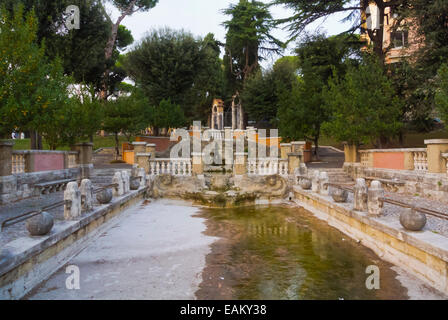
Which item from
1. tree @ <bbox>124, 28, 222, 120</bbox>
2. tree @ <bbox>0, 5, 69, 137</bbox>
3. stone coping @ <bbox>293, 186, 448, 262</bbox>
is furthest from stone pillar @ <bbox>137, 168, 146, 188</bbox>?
tree @ <bbox>124, 28, 222, 120</bbox>

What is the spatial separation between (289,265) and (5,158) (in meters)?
9.52

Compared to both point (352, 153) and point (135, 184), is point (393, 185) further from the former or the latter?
point (135, 184)

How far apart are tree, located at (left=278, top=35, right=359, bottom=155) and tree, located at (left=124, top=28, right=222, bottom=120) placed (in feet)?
42.8

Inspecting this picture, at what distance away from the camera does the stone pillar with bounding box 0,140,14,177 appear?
10539mm

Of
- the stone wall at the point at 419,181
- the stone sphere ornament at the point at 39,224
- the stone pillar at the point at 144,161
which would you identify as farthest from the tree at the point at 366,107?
the stone sphere ornament at the point at 39,224

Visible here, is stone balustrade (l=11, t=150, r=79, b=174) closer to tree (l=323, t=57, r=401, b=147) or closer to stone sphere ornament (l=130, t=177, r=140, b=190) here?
stone sphere ornament (l=130, t=177, r=140, b=190)

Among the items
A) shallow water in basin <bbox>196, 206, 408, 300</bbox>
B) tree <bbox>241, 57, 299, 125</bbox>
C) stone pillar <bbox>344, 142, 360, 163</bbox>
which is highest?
tree <bbox>241, 57, 299, 125</bbox>

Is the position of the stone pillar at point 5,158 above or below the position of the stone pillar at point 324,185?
above

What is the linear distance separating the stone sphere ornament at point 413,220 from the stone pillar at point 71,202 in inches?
278

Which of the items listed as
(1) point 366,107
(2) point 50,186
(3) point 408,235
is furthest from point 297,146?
(2) point 50,186

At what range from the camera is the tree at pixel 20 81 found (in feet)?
32.8

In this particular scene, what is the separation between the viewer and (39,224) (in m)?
5.87

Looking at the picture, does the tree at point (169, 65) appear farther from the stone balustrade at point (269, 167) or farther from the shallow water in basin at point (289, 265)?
the shallow water in basin at point (289, 265)

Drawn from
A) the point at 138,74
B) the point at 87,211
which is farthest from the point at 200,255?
the point at 138,74
